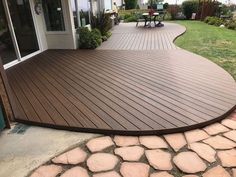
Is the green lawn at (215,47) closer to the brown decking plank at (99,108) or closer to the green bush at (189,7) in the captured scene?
the brown decking plank at (99,108)

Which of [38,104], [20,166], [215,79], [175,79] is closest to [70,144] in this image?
[20,166]

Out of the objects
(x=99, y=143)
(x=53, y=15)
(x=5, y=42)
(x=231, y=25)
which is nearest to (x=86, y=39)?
(x=53, y=15)

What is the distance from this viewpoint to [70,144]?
2.30 m

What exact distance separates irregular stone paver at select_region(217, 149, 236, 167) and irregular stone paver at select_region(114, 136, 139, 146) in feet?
2.63

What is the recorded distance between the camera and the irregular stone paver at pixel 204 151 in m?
2.05

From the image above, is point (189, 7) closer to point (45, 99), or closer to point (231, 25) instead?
point (231, 25)

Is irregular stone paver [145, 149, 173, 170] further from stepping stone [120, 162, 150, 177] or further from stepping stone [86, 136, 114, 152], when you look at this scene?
stepping stone [86, 136, 114, 152]

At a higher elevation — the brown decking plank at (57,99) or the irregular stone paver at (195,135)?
the brown decking plank at (57,99)

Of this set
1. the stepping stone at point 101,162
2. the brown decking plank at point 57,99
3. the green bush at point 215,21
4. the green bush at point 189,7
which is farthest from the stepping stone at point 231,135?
the green bush at point 189,7

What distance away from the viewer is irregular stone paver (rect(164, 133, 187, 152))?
7.24 feet

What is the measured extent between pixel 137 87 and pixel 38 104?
1504 millimetres

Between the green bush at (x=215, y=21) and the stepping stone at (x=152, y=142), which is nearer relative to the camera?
the stepping stone at (x=152, y=142)

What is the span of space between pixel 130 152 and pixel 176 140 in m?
0.52

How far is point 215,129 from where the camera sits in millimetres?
2490
